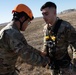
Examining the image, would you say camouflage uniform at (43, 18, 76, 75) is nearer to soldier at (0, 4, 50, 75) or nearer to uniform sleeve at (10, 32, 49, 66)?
soldier at (0, 4, 50, 75)

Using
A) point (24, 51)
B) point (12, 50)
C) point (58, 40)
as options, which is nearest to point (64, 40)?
point (58, 40)

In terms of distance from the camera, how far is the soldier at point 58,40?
573cm

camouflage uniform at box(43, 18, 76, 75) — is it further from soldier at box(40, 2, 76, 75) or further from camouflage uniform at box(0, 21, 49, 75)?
camouflage uniform at box(0, 21, 49, 75)

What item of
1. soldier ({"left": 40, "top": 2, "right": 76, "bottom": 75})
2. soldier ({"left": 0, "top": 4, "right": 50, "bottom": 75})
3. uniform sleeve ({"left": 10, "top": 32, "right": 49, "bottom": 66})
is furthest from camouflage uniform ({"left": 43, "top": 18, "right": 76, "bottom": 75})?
uniform sleeve ({"left": 10, "top": 32, "right": 49, "bottom": 66})

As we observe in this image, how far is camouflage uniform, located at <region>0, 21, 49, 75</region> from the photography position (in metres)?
4.83

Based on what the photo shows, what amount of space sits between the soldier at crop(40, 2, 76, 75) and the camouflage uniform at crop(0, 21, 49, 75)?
60 centimetres

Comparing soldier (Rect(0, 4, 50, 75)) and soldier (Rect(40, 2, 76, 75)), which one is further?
soldier (Rect(40, 2, 76, 75))

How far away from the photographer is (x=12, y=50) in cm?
503

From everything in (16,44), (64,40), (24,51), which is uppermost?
(16,44)

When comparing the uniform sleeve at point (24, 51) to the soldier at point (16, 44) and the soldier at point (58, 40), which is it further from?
the soldier at point (58, 40)

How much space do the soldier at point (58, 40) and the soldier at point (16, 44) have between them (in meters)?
0.58

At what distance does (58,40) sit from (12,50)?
133 cm

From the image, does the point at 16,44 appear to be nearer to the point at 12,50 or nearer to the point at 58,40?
the point at 12,50

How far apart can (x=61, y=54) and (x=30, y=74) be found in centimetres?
458
